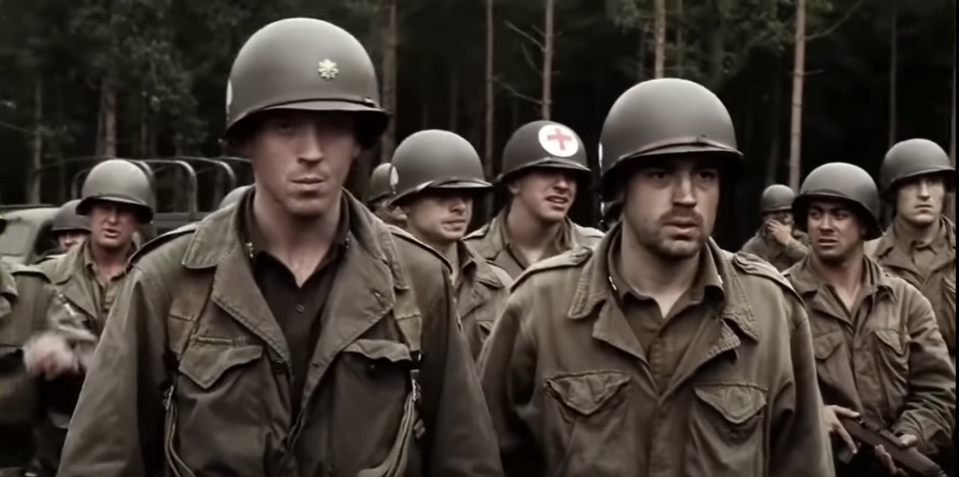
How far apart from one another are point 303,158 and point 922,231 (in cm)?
602

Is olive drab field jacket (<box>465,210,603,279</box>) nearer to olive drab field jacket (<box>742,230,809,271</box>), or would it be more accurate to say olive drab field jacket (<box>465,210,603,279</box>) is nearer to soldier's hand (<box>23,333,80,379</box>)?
soldier's hand (<box>23,333,80,379</box>)

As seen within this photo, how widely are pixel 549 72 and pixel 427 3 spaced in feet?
20.2

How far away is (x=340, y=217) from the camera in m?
4.14

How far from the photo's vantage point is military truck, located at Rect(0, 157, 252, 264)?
13.1m

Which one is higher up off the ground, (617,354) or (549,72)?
(549,72)

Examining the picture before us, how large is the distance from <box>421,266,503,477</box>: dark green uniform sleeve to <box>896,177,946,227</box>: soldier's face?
18.4ft

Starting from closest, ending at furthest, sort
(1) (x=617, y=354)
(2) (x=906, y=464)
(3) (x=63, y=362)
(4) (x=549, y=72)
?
(1) (x=617, y=354)
(3) (x=63, y=362)
(2) (x=906, y=464)
(4) (x=549, y=72)

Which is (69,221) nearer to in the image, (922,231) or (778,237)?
(922,231)

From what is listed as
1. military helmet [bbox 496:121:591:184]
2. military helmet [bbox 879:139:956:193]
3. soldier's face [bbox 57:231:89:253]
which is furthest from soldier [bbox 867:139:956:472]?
soldier's face [bbox 57:231:89:253]

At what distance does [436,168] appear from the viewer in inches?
325

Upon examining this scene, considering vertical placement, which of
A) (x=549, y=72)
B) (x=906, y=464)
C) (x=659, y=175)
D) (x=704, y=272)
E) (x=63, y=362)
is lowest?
(x=906, y=464)

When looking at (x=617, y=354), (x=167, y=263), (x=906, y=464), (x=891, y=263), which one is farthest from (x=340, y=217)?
(x=891, y=263)

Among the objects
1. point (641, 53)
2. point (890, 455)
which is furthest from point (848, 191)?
point (641, 53)

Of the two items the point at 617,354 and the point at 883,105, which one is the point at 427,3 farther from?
the point at 617,354
